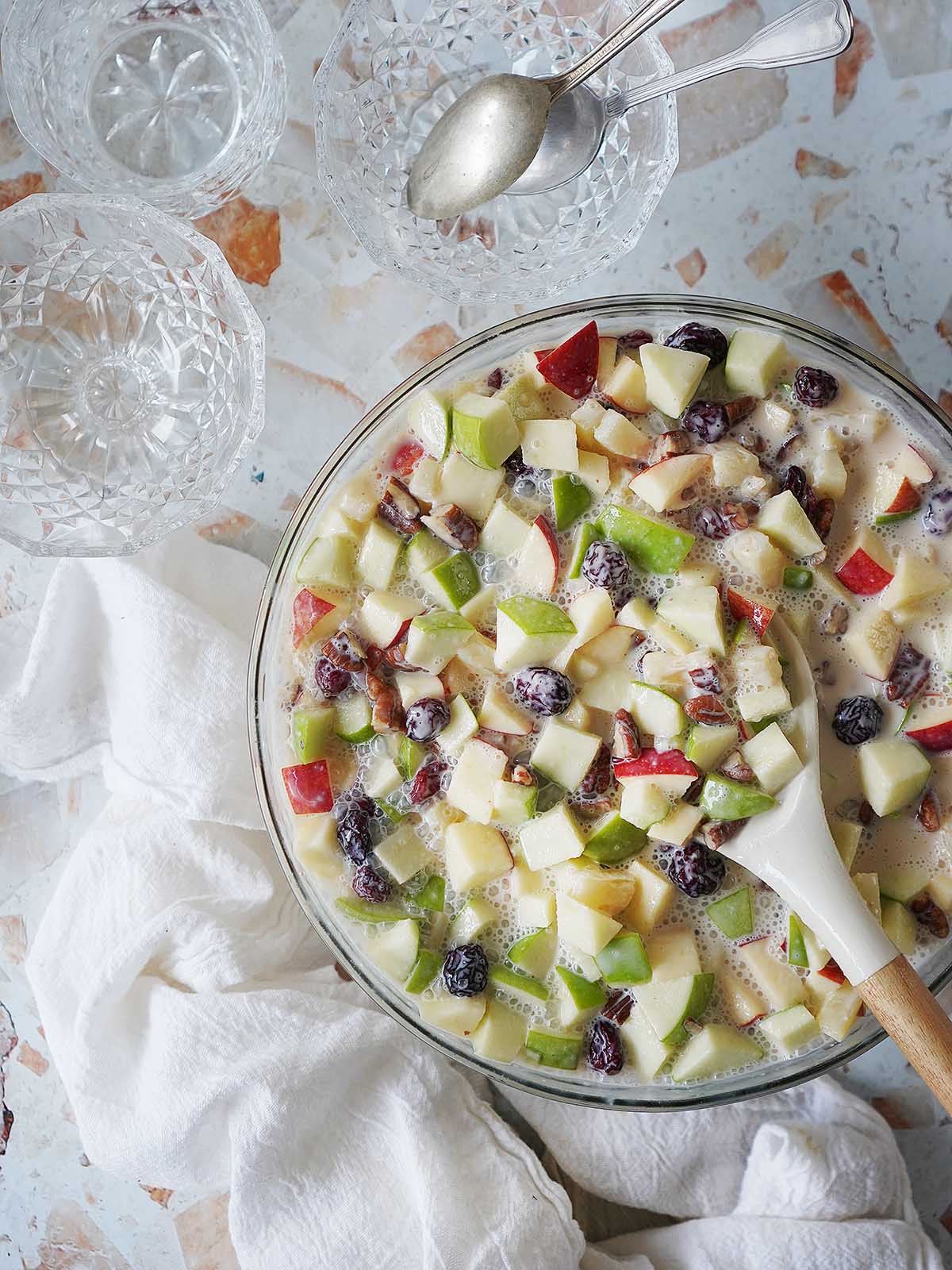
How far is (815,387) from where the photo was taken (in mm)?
1352

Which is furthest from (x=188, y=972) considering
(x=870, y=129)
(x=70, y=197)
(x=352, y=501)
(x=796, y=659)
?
(x=870, y=129)

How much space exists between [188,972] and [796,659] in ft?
2.93

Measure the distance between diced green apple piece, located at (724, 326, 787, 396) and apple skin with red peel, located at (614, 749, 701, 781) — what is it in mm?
445

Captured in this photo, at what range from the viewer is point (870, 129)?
1553 mm

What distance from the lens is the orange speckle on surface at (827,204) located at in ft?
5.11

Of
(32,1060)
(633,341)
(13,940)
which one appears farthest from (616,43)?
(32,1060)

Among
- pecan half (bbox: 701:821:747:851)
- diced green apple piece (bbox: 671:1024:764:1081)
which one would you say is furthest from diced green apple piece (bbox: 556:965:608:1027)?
pecan half (bbox: 701:821:747:851)

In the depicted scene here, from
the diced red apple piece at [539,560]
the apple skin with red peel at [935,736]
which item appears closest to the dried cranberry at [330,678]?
the diced red apple piece at [539,560]

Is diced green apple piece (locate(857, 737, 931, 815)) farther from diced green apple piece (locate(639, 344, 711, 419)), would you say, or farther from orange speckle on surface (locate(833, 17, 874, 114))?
orange speckle on surface (locate(833, 17, 874, 114))

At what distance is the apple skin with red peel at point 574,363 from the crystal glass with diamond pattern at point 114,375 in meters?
0.40

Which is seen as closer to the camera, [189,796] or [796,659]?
[796,659]

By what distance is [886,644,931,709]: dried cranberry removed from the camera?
133 cm

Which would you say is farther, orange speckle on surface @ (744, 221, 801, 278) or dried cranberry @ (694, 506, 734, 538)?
orange speckle on surface @ (744, 221, 801, 278)

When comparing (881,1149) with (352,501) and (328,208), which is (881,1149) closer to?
(352,501)
